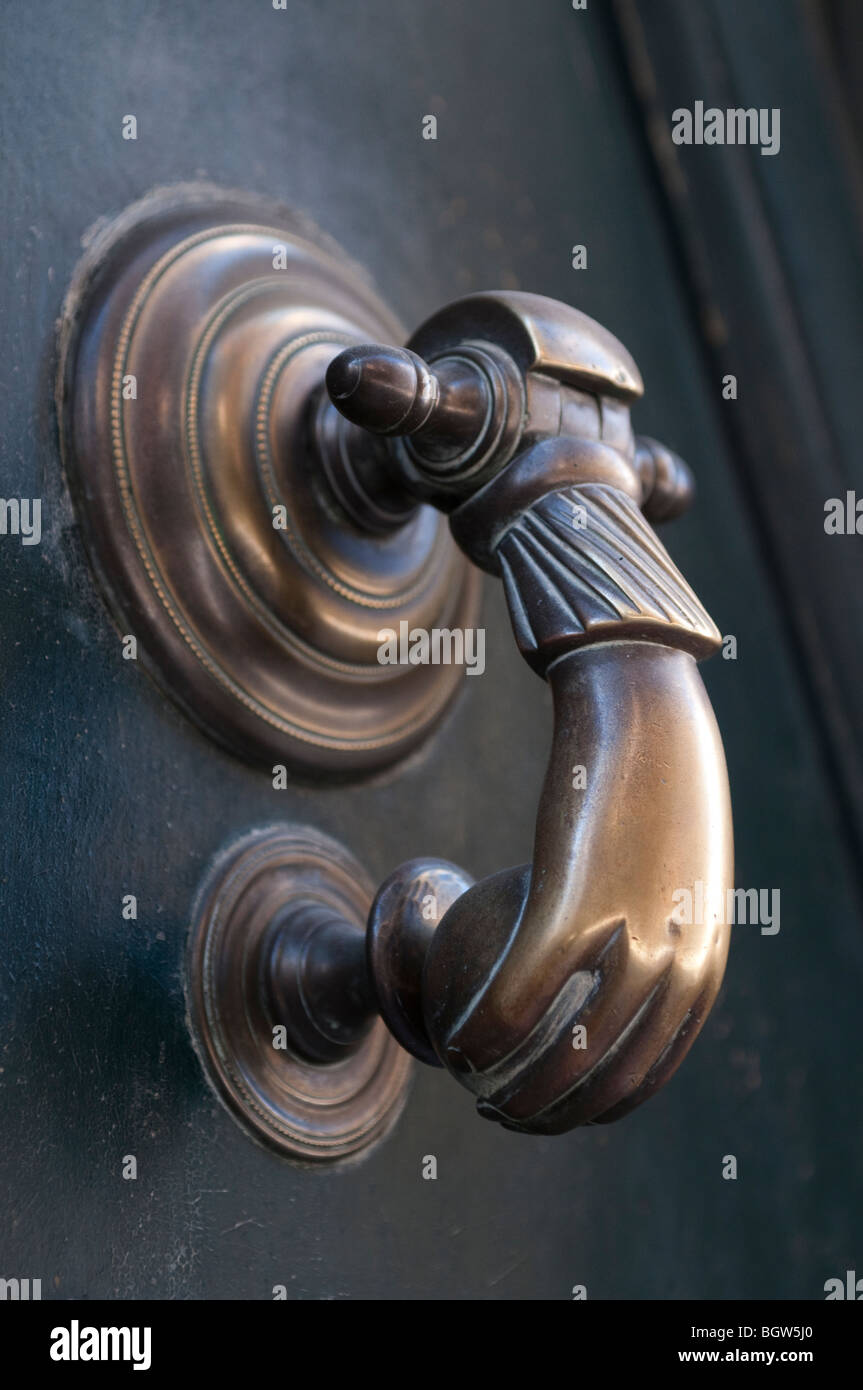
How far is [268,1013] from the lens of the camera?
419 millimetres

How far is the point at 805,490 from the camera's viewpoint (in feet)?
2.12

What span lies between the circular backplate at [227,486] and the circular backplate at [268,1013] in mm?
34

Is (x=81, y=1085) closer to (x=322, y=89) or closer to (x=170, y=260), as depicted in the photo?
(x=170, y=260)

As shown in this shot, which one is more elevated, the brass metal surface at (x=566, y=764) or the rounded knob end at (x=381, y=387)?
the rounded knob end at (x=381, y=387)

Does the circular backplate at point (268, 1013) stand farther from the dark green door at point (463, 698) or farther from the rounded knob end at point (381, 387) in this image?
the rounded knob end at point (381, 387)

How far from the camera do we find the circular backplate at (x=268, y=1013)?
0.41 metres

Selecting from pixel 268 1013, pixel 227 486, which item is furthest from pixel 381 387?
pixel 268 1013

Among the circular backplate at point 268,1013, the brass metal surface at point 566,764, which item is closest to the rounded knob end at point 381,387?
the brass metal surface at point 566,764

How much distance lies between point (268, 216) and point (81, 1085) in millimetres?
286

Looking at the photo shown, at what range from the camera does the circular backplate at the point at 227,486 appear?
1.32 feet

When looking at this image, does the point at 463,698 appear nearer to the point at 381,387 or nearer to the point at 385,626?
the point at 385,626

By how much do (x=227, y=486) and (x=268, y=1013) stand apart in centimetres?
16

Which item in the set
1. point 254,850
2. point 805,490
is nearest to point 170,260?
point 254,850

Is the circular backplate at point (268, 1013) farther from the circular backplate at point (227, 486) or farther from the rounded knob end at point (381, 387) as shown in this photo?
the rounded knob end at point (381, 387)
